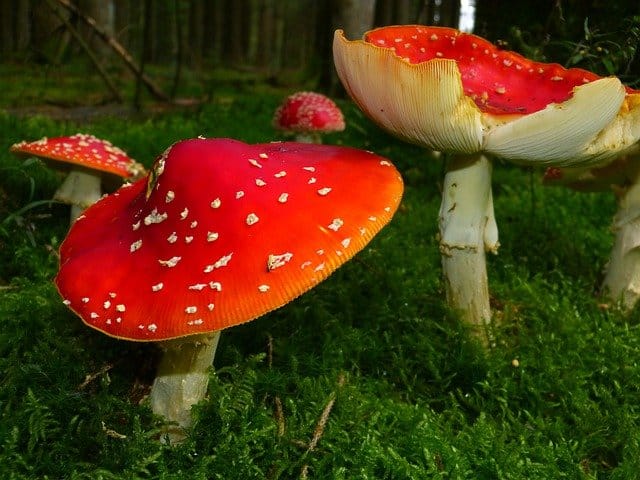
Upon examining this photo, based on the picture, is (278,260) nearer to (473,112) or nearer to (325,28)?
(473,112)

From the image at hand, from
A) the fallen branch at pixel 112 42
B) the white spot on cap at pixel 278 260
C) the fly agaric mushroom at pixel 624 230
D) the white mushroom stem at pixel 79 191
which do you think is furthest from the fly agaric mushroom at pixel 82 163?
the fly agaric mushroom at pixel 624 230

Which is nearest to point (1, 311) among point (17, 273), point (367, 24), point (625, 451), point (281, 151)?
point (17, 273)

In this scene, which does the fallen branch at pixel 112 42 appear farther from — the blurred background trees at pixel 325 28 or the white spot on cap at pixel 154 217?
the white spot on cap at pixel 154 217

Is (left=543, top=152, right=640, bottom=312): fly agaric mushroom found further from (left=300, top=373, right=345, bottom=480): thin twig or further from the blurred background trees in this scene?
(left=300, top=373, right=345, bottom=480): thin twig

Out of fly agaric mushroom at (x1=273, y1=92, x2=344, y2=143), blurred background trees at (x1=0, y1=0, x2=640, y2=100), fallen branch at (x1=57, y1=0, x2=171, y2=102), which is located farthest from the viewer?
fallen branch at (x1=57, y1=0, x2=171, y2=102)

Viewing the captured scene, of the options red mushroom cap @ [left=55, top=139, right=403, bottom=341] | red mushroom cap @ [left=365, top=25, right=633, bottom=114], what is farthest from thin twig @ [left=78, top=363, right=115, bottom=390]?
red mushroom cap @ [left=365, top=25, right=633, bottom=114]

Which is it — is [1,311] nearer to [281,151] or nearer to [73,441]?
[73,441]
